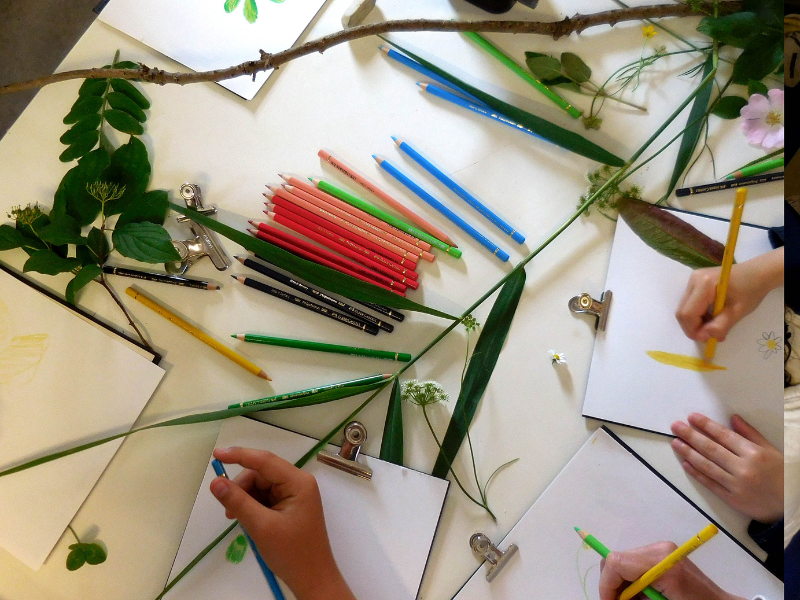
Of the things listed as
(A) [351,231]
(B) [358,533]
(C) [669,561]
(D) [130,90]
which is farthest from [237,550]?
(D) [130,90]

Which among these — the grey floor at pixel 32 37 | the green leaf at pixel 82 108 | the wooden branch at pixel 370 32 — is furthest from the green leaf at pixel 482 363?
the grey floor at pixel 32 37

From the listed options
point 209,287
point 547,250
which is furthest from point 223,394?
point 547,250

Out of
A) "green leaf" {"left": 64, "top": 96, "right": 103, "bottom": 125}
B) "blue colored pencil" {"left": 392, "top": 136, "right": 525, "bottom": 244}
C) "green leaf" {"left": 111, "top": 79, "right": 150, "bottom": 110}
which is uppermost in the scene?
"blue colored pencil" {"left": 392, "top": 136, "right": 525, "bottom": 244}

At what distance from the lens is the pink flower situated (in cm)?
73

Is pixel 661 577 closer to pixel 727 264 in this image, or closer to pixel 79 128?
pixel 727 264

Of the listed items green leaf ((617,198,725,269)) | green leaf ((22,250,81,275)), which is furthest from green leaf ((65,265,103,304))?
green leaf ((617,198,725,269))

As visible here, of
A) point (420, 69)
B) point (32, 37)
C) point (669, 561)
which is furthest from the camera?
point (32, 37)

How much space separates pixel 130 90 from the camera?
781mm

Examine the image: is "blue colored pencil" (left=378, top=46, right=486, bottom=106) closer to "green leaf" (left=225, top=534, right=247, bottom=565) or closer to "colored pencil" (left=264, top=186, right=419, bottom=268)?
"colored pencil" (left=264, top=186, right=419, bottom=268)

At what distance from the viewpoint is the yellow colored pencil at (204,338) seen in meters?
0.77

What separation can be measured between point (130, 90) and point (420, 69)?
0.43 metres

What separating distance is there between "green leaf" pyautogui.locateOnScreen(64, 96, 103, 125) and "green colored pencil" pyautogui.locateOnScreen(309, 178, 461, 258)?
342 mm

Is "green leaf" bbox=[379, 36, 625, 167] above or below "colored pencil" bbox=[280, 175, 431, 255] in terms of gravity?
above

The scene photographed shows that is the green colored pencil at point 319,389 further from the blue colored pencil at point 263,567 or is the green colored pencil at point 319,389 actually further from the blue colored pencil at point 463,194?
the blue colored pencil at point 463,194
